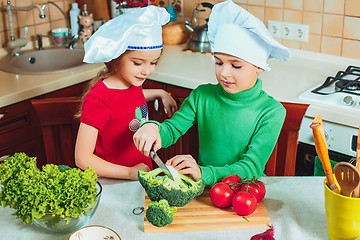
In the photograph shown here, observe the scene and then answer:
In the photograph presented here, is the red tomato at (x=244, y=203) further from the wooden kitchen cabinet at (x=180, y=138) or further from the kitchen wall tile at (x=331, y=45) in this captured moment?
the kitchen wall tile at (x=331, y=45)

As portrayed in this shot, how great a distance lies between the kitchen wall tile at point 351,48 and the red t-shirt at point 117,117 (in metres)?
1.16

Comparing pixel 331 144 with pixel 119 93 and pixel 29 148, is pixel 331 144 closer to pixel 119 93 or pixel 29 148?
pixel 119 93

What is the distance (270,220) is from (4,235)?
0.63 m

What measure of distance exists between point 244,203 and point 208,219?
3.8 inches

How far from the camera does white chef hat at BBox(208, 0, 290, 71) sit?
1.23 metres

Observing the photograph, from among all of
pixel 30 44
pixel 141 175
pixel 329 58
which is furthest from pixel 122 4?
pixel 141 175

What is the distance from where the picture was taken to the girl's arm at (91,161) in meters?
1.38

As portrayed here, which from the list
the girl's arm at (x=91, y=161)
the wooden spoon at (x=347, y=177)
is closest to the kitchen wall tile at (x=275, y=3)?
the girl's arm at (x=91, y=161)

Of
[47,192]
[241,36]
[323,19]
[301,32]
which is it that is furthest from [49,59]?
[47,192]

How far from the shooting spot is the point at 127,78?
145cm

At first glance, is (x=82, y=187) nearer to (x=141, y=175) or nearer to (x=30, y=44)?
(x=141, y=175)

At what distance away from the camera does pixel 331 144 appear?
184cm

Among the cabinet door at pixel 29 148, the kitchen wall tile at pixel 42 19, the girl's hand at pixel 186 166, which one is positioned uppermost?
the kitchen wall tile at pixel 42 19

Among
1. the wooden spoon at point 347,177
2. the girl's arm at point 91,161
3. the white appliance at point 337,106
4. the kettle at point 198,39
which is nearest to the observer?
the wooden spoon at point 347,177
